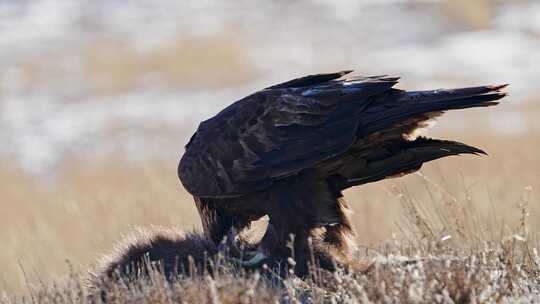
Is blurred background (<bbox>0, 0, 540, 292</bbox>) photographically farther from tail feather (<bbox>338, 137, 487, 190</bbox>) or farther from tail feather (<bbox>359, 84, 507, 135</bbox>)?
tail feather (<bbox>359, 84, 507, 135</bbox>)

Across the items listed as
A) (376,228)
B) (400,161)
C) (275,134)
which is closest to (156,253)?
(275,134)

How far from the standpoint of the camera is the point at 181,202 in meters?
10.2

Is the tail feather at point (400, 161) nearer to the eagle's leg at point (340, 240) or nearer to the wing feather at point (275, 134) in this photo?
the eagle's leg at point (340, 240)

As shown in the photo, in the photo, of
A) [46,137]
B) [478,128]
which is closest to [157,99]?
[46,137]

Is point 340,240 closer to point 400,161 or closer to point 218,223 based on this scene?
point 400,161

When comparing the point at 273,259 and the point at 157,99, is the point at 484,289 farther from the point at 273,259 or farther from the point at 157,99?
the point at 157,99

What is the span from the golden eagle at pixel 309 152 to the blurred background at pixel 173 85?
356 cm

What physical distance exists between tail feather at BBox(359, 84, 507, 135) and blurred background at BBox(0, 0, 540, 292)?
3.92 meters

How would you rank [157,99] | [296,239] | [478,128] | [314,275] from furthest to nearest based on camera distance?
[157,99], [478,128], [296,239], [314,275]

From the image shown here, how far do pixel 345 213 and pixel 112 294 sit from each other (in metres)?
1.67

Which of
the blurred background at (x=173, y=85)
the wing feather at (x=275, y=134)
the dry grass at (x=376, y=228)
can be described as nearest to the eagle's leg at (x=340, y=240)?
the dry grass at (x=376, y=228)

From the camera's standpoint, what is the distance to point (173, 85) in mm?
26453

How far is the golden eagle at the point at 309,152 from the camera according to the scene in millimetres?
5668

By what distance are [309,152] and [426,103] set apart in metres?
0.69
